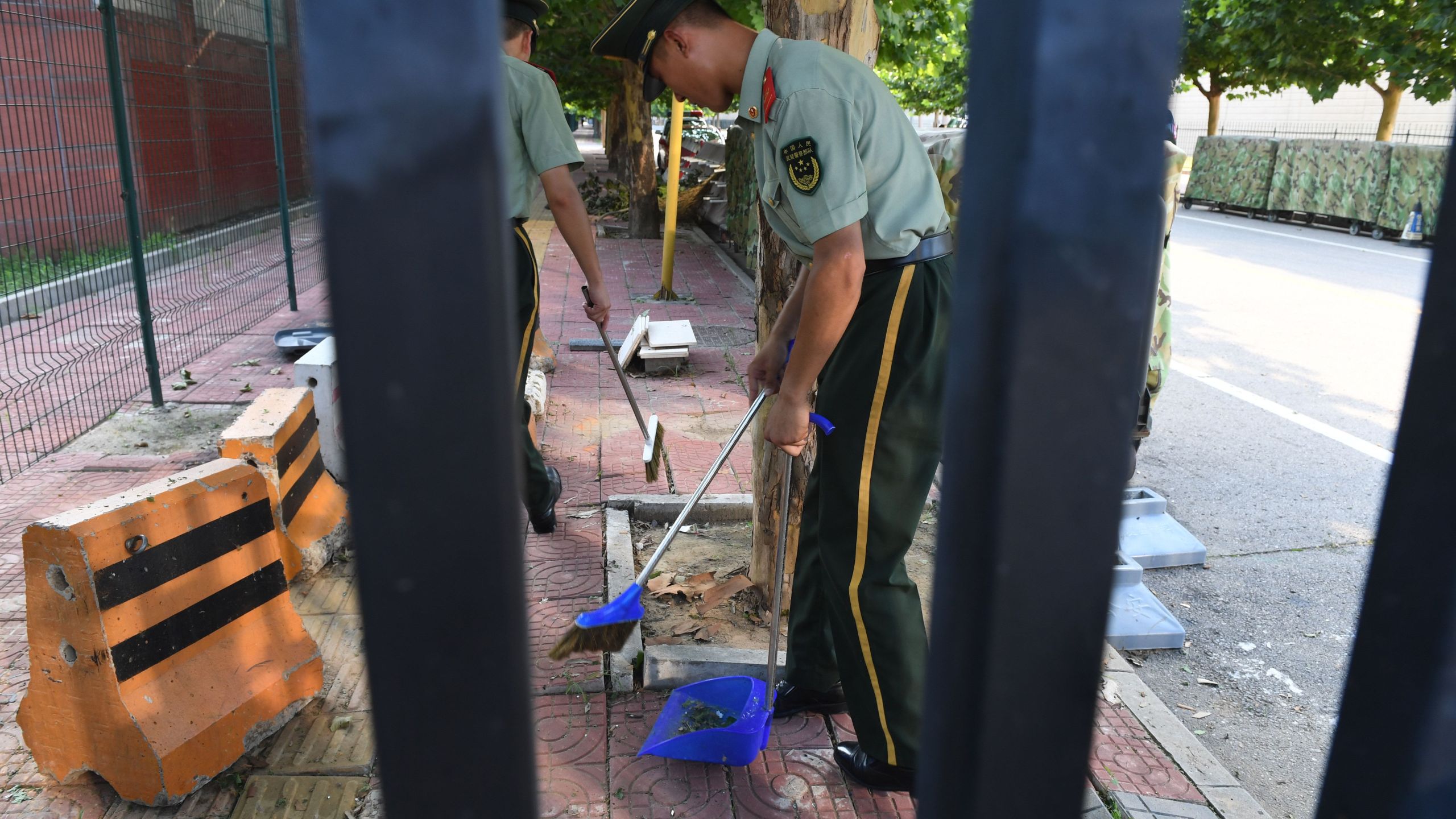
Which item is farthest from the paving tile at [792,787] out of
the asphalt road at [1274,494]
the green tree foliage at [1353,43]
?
the green tree foliage at [1353,43]

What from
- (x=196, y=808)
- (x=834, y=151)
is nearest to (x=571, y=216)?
(x=834, y=151)

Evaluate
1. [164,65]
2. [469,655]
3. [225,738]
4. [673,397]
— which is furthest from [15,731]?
[164,65]

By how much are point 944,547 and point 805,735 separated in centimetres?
273

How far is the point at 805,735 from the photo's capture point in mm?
3109

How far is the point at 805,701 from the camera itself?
3225 millimetres

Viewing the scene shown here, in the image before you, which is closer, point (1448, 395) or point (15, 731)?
point (1448, 395)

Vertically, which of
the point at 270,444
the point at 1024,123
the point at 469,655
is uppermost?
the point at 1024,123

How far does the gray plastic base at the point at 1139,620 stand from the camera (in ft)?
12.7

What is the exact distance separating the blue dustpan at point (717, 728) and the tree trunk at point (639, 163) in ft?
41.8

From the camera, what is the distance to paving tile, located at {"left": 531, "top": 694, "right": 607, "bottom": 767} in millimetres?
2934

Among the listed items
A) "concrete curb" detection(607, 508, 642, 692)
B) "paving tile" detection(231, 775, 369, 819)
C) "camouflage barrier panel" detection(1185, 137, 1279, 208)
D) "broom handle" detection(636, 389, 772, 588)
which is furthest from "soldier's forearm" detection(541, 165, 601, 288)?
"camouflage barrier panel" detection(1185, 137, 1279, 208)

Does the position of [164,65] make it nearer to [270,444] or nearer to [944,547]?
[270,444]

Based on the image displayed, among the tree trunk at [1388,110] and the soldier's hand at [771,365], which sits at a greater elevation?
the tree trunk at [1388,110]

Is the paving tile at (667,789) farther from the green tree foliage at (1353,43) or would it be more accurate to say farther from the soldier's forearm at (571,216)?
the green tree foliage at (1353,43)
